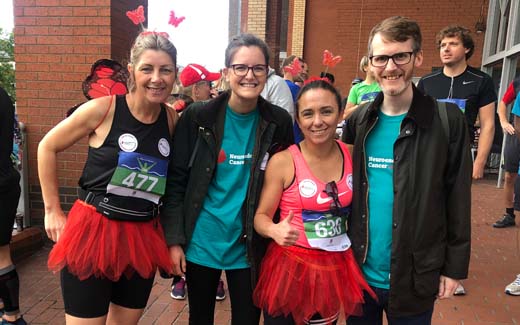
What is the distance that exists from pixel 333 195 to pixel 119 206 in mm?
1081

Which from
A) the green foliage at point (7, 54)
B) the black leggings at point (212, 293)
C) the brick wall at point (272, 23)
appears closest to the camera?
the black leggings at point (212, 293)

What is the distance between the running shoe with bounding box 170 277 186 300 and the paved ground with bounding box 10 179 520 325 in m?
0.05

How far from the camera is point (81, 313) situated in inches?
79.0

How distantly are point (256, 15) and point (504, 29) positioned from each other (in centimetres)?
579

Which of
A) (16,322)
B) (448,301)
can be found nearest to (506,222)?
(448,301)

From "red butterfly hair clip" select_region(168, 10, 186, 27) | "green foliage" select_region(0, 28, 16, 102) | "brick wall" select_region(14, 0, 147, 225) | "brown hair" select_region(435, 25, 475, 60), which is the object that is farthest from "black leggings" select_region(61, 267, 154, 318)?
"green foliage" select_region(0, 28, 16, 102)

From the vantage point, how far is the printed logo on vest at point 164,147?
6.98ft

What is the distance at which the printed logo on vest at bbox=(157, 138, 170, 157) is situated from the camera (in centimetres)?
213

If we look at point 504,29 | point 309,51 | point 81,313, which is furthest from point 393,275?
point 309,51

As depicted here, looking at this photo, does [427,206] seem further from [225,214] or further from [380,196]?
[225,214]

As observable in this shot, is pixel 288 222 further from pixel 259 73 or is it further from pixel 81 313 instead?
pixel 81 313

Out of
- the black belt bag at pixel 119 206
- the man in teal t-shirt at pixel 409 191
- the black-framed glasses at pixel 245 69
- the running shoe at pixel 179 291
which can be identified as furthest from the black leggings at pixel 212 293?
the running shoe at pixel 179 291

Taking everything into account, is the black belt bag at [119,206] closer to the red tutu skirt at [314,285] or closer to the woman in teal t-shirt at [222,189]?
the woman in teal t-shirt at [222,189]

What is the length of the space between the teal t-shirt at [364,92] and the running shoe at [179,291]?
2.65 m
